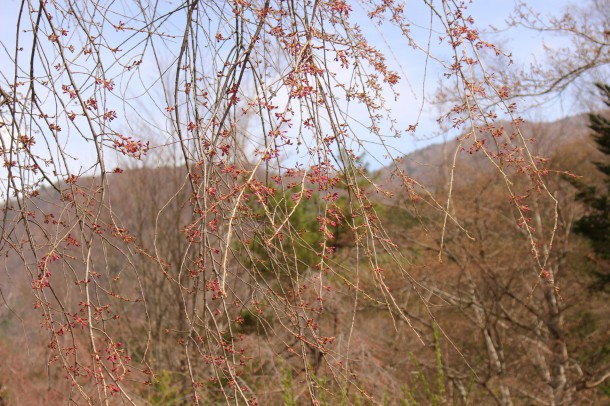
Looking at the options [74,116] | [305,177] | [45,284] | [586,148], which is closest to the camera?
[305,177]

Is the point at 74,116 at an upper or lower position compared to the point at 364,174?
upper

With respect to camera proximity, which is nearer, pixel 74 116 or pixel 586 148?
pixel 74 116

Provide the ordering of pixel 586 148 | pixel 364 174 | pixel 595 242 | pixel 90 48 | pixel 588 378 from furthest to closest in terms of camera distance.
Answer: pixel 586 148 < pixel 595 242 < pixel 588 378 < pixel 90 48 < pixel 364 174

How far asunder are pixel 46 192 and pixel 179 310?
359 inches

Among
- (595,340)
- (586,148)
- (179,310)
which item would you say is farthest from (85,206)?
(586,148)

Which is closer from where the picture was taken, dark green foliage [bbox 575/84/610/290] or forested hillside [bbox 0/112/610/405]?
forested hillside [bbox 0/112/610/405]

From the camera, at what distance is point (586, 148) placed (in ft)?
59.9

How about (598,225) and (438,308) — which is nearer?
(438,308)

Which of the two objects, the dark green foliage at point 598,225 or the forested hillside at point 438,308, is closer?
the forested hillside at point 438,308

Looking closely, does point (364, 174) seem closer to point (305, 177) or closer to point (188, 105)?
point (305, 177)

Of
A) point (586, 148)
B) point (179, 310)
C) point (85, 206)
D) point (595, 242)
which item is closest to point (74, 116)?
point (85, 206)

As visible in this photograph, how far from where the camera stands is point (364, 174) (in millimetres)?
1613

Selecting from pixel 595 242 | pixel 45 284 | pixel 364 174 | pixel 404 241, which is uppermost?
pixel 364 174

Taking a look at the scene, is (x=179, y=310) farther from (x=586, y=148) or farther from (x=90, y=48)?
(x=586, y=148)
